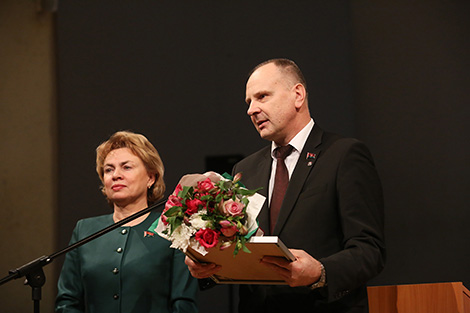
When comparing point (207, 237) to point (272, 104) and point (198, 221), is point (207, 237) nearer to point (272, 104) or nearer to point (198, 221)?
point (198, 221)

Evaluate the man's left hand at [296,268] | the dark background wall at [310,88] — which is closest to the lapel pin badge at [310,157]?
the man's left hand at [296,268]

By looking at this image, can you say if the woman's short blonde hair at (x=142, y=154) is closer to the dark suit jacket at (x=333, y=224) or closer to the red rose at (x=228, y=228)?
the dark suit jacket at (x=333, y=224)

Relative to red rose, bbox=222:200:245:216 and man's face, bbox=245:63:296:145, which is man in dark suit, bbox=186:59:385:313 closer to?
man's face, bbox=245:63:296:145

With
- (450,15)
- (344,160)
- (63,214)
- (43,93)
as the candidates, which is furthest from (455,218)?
(43,93)

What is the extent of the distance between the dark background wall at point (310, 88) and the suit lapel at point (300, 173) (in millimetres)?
1487

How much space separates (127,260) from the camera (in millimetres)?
2639

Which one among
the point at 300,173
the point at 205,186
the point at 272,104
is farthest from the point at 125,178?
the point at 205,186

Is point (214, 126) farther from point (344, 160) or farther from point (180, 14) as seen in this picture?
point (344, 160)

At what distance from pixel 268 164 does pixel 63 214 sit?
7.36 ft

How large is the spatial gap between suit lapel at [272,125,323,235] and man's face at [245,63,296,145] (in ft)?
0.35

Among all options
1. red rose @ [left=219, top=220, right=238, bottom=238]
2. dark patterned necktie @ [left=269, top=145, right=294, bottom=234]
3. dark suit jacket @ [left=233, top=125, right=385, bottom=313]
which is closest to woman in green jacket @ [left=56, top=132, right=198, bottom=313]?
dark suit jacket @ [left=233, top=125, right=385, bottom=313]

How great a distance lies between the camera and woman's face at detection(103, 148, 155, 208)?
2783mm

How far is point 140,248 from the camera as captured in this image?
2676 mm

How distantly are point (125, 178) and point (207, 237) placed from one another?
120cm
